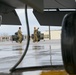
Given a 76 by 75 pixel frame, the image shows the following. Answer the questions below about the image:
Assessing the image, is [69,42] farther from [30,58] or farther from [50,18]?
[30,58]

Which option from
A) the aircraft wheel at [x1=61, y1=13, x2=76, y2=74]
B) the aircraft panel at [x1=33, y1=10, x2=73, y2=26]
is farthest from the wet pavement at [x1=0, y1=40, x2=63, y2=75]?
the aircraft wheel at [x1=61, y1=13, x2=76, y2=74]

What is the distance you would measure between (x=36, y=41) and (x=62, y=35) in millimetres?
21127

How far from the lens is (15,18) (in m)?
3.13

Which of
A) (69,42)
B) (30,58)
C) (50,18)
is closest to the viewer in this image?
(69,42)

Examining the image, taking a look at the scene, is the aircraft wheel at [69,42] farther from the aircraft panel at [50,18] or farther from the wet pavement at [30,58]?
the wet pavement at [30,58]

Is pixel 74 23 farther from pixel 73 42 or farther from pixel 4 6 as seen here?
pixel 4 6

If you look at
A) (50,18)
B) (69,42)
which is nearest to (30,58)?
(50,18)

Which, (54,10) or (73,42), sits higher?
(54,10)

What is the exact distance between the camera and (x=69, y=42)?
7.65 ft

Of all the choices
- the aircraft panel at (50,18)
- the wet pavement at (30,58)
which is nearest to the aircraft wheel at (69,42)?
the aircraft panel at (50,18)

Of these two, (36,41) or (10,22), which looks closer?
(10,22)

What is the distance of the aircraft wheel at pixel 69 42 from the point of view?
7.61 ft

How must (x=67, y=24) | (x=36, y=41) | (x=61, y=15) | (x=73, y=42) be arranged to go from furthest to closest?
(x=36, y=41) < (x=61, y=15) < (x=67, y=24) < (x=73, y=42)

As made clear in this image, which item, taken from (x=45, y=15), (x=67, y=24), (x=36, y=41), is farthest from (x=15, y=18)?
(x=36, y=41)
